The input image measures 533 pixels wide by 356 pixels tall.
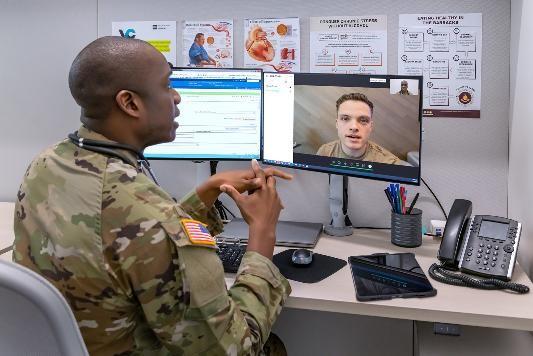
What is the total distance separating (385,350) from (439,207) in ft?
1.83

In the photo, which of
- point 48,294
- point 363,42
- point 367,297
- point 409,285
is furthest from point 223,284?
point 363,42

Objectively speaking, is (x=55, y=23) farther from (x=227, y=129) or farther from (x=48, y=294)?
(x=48, y=294)

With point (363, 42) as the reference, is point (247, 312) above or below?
below

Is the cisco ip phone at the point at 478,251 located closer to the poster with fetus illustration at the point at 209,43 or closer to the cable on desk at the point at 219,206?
the cable on desk at the point at 219,206

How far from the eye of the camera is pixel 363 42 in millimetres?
1729

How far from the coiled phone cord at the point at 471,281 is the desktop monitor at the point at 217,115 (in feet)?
2.35

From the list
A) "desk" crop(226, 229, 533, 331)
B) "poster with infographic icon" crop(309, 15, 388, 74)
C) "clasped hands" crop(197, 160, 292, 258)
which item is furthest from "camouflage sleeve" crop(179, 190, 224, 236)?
"poster with infographic icon" crop(309, 15, 388, 74)

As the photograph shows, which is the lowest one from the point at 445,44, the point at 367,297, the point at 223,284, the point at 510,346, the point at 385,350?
the point at 385,350

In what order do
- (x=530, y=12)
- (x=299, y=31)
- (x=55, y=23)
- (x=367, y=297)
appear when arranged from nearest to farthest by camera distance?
1. (x=367, y=297)
2. (x=530, y=12)
3. (x=299, y=31)
4. (x=55, y=23)

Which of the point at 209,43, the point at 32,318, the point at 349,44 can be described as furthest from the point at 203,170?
the point at 32,318

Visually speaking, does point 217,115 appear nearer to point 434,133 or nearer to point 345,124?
point 345,124

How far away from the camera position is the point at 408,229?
155 centimetres

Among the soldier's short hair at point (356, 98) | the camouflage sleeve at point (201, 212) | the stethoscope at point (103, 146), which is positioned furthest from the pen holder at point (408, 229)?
the stethoscope at point (103, 146)

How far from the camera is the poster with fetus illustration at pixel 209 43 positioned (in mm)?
1843
